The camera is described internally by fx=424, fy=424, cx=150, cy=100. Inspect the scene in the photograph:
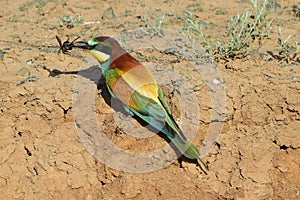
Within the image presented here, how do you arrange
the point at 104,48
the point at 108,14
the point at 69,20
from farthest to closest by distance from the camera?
the point at 108,14
the point at 69,20
the point at 104,48

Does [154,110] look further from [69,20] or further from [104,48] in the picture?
[69,20]

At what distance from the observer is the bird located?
112 inches

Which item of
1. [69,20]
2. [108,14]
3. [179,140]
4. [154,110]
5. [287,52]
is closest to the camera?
[179,140]

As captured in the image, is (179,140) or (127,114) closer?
(179,140)

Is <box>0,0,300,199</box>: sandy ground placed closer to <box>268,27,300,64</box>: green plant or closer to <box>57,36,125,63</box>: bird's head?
<box>268,27,300,64</box>: green plant

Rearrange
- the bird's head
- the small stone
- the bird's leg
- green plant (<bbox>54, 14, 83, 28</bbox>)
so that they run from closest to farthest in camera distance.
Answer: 1. the bird's leg
2. the bird's head
3. green plant (<bbox>54, 14, 83, 28</bbox>)
4. the small stone

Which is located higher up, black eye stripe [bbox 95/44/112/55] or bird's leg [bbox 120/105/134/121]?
black eye stripe [bbox 95/44/112/55]

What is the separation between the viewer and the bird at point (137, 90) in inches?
112

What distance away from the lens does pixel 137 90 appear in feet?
9.95

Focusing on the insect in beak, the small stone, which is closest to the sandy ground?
the insect in beak

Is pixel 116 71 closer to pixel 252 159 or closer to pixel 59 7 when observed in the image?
pixel 252 159

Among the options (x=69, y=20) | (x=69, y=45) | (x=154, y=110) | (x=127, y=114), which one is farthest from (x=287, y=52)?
(x=69, y=20)

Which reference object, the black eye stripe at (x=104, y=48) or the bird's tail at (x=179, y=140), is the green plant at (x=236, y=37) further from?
the bird's tail at (x=179, y=140)

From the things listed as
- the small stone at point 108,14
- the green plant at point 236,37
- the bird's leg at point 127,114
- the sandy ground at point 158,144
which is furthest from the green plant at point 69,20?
the bird's leg at point 127,114
